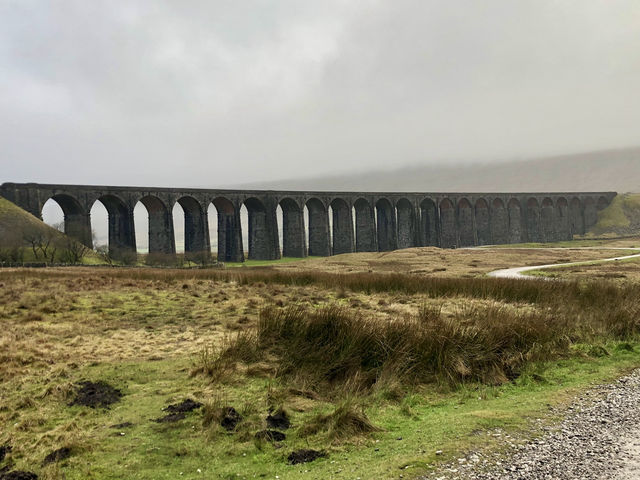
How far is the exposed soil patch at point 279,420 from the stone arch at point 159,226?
168 ft

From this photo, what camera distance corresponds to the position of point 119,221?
55.8 m

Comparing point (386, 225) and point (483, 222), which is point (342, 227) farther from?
point (483, 222)

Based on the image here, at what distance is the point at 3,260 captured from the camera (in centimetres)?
3919

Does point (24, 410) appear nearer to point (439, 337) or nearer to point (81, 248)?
point (439, 337)

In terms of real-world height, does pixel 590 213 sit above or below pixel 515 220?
above

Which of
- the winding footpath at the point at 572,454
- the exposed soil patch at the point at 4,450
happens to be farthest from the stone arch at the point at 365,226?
the exposed soil patch at the point at 4,450

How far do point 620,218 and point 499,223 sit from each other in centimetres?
3122

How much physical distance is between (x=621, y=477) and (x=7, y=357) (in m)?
11.0

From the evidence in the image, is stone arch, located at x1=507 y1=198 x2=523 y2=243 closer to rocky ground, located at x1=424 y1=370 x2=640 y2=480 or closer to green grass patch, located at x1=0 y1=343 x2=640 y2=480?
green grass patch, located at x1=0 y1=343 x2=640 y2=480

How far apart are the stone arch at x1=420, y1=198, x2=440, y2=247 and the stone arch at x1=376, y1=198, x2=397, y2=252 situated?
23.6 feet

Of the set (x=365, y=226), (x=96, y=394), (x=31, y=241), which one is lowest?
(x=96, y=394)

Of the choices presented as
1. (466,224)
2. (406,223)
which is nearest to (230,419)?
(406,223)

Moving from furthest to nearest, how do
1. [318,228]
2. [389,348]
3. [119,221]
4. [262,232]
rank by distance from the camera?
1. [318,228]
2. [262,232]
3. [119,221]
4. [389,348]

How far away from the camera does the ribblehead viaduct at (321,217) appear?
53.7 meters
